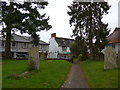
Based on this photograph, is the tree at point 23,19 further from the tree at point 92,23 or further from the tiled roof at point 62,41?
the tiled roof at point 62,41

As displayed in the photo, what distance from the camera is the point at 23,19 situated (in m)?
37.5

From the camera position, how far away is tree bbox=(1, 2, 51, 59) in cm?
3522

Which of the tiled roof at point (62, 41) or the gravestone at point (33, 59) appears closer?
the gravestone at point (33, 59)

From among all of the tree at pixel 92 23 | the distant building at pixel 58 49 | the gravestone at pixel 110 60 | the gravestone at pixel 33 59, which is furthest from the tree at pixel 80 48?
the gravestone at pixel 33 59

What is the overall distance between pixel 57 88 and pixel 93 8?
33.1 meters

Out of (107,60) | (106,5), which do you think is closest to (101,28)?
(106,5)

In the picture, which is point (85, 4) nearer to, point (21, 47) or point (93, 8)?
point (93, 8)

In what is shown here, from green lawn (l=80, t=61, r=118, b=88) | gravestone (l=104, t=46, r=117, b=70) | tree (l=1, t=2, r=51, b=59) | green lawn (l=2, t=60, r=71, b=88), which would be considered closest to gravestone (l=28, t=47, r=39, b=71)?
green lawn (l=2, t=60, r=71, b=88)

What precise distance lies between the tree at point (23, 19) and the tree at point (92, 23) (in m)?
7.76

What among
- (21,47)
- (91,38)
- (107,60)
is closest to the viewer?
(107,60)

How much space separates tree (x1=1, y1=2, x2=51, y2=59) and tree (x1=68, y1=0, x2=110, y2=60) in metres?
7.76

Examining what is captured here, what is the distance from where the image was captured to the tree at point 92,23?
1628 inches

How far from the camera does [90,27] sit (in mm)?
41719

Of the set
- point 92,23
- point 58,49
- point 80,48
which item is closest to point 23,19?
point 92,23
